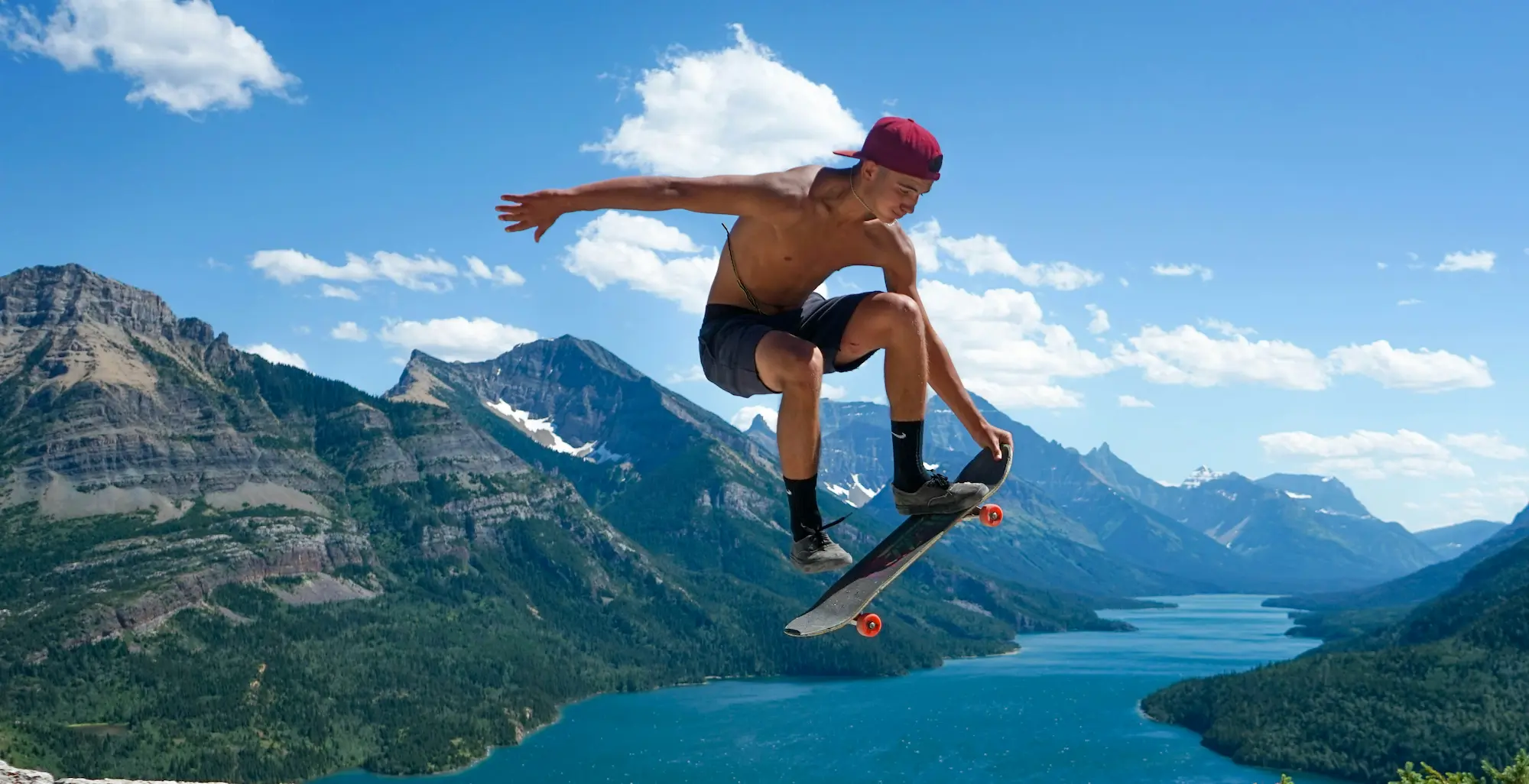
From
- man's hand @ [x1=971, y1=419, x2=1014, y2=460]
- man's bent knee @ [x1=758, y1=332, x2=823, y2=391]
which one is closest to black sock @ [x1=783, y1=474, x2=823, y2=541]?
man's bent knee @ [x1=758, y1=332, x2=823, y2=391]

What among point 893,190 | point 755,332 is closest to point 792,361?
point 755,332

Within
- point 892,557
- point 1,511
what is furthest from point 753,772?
point 1,511

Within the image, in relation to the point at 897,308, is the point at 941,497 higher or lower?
lower

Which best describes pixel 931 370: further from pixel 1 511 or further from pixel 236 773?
pixel 1 511

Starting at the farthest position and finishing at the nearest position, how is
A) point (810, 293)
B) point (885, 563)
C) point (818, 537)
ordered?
point (885, 563) < point (818, 537) < point (810, 293)

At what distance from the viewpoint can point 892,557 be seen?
815cm

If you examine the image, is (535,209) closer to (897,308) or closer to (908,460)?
(897,308)

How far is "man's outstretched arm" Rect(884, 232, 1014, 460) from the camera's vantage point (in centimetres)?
739

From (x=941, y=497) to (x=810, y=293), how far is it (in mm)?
1829

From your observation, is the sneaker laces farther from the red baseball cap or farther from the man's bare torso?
the red baseball cap

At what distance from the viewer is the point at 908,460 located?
7.93 m

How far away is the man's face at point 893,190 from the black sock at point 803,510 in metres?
2.13

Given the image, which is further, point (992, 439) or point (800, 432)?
point (992, 439)

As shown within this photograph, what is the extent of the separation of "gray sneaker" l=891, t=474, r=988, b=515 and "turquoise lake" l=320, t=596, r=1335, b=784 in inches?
4582
